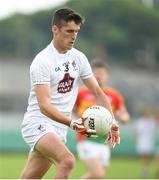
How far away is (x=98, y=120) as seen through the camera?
998cm

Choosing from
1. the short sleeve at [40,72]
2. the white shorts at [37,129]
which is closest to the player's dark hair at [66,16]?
the short sleeve at [40,72]

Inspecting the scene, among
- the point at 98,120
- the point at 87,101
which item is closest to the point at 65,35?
the point at 98,120

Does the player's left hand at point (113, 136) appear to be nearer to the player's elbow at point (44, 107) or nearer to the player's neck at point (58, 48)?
the player's elbow at point (44, 107)

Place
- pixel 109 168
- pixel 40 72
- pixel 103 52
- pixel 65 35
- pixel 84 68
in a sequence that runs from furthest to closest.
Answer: pixel 103 52, pixel 109 168, pixel 84 68, pixel 65 35, pixel 40 72

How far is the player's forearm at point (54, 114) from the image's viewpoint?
986 cm

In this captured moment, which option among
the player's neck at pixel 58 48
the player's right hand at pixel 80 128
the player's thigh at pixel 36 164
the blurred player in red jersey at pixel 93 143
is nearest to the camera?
the player's right hand at pixel 80 128

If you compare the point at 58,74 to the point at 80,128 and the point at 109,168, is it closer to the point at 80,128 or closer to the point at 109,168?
the point at 80,128

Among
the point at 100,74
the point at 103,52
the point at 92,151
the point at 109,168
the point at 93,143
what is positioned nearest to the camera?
the point at 100,74

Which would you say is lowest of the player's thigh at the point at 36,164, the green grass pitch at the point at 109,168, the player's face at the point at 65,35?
the green grass pitch at the point at 109,168

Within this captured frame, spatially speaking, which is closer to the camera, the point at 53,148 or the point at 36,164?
the point at 53,148

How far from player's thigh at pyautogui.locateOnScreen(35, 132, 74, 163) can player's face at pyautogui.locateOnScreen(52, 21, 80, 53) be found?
1083 millimetres

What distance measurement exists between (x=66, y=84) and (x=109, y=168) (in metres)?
13.9

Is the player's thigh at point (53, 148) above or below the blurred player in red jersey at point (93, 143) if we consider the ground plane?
above

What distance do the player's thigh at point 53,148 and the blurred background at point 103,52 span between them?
16.3 m
